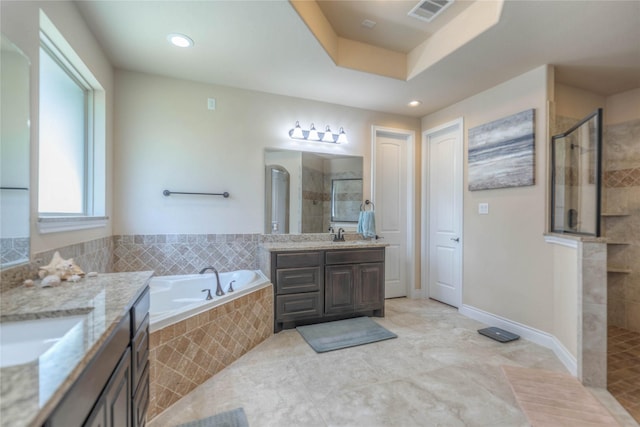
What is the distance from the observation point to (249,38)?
87.0 inches

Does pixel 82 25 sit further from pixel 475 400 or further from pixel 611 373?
pixel 611 373

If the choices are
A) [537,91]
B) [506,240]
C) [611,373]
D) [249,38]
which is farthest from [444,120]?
[611,373]

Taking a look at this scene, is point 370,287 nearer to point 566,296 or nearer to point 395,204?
point 395,204

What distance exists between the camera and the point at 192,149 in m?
2.96

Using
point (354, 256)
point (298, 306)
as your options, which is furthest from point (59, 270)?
point (354, 256)

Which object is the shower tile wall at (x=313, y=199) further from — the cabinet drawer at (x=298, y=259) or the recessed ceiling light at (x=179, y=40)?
the recessed ceiling light at (x=179, y=40)

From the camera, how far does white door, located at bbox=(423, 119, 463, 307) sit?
11.5ft

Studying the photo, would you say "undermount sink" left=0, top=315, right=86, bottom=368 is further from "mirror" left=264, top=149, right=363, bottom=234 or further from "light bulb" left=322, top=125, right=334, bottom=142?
"light bulb" left=322, top=125, right=334, bottom=142

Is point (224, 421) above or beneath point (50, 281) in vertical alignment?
beneath

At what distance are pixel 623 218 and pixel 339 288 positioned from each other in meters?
3.10

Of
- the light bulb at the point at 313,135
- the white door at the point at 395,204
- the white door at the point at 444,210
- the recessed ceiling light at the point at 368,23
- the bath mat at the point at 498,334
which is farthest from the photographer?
→ the white door at the point at 395,204

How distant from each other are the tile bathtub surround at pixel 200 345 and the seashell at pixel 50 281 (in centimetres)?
59

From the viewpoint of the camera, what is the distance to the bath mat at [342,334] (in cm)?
256

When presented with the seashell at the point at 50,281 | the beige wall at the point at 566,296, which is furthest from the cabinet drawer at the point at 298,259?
the beige wall at the point at 566,296
